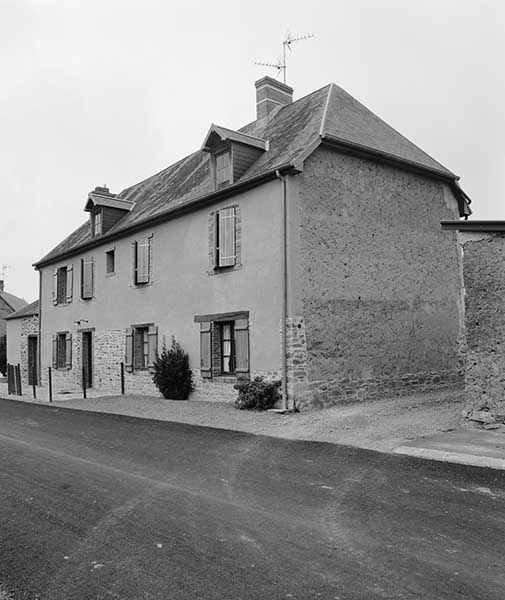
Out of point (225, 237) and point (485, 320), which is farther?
point (225, 237)

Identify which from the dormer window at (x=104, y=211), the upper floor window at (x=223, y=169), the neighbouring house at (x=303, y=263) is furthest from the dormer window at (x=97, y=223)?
the upper floor window at (x=223, y=169)

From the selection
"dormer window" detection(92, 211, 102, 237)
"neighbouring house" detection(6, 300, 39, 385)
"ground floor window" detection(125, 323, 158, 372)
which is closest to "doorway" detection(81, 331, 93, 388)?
"ground floor window" detection(125, 323, 158, 372)

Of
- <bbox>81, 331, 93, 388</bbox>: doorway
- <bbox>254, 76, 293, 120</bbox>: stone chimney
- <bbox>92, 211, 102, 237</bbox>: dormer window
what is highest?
<bbox>254, 76, 293, 120</bbox>: stone chimney

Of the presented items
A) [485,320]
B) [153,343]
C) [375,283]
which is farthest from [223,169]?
[485,320]

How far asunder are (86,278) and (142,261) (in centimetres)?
420

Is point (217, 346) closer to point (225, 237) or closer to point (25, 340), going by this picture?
point (225, 237)

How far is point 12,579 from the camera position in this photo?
139 inches

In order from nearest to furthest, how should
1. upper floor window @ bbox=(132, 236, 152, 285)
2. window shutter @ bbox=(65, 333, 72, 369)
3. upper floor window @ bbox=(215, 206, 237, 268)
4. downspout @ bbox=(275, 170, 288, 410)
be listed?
downspout @ bbox=(275, 170, 288, 410) → upper floor window @ bbox=(215, 206, 237, 268) → upper floor window @ bbox=(132, 236, 152, 285) → window shutter @ bbox=(65, 333, 72, 369)

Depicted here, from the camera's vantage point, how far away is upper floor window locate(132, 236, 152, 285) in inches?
653

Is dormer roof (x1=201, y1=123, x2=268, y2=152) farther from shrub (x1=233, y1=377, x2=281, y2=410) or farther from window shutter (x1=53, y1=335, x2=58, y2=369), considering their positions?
window shutter (x1=53, y1=335, x2=58, y2=369)

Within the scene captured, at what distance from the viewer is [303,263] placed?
39.2 ft

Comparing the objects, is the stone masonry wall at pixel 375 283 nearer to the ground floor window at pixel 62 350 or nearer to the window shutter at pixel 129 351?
the window shutter at pixel 129 351

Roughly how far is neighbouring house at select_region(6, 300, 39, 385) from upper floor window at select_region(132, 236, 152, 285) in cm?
963

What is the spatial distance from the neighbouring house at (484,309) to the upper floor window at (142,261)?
9.85 m
